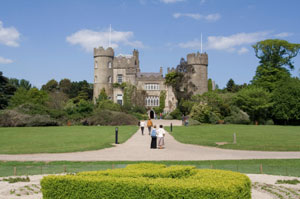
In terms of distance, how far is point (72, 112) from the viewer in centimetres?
4744

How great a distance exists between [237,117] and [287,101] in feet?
26.2

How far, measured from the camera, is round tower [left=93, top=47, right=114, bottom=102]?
6581 centimetres

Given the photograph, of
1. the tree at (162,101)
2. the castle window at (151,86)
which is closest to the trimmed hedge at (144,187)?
the tree at (162,101)

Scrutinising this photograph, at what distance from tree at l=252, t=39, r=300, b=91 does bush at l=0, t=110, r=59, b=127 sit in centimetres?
3593

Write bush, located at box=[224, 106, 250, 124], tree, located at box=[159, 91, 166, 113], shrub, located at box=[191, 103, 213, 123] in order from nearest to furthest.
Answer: shrub, located at box=[191, 103, 213, 123]
bush, located at box=[224, 106, 250, 124]
tree, located at box=[159, 91, 166, 113]

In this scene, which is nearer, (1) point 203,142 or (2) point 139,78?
(1) point 203,142

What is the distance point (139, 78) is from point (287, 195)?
56923 mm

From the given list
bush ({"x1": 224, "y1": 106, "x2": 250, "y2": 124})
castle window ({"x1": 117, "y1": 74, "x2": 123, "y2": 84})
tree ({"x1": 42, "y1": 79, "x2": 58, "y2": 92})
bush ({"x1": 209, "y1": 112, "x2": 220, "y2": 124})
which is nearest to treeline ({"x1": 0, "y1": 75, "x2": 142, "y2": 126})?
castle window ({"x1": 117, "y1": 74, "x2": 123, "y2": 84})

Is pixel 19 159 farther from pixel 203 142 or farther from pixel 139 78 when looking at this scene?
pixel 139 78

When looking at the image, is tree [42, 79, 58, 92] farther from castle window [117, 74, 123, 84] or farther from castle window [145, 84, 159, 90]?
castle window [145, 84, 159, 90]

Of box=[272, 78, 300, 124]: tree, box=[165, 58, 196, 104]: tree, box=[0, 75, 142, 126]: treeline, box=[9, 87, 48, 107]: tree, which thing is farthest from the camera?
box=[165, 58, 196, 104]: tree

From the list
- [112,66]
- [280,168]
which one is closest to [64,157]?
[280,168]

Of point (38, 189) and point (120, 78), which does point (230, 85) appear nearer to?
point (120, 78)

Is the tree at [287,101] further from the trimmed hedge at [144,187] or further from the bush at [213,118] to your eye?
the trimmed hedge at [144,187]
